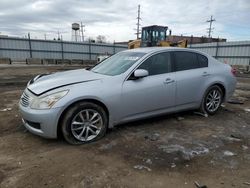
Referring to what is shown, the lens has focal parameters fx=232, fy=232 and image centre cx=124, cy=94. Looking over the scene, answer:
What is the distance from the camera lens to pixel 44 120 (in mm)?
3688

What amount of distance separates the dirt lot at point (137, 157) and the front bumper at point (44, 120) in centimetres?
26

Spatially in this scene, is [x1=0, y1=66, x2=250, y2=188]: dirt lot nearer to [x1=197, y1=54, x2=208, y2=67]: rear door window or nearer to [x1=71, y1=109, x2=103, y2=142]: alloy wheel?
[x1=71, y1=109, x2=103, y2=142]: alloy wheel

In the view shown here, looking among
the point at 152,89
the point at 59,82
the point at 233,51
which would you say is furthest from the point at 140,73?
the point at 233,51

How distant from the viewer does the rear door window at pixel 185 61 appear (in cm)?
504

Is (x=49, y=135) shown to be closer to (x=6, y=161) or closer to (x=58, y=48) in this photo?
(x=6, y=161)

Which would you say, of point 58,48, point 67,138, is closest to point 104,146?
point 67,138

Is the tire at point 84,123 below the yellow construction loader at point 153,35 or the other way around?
below

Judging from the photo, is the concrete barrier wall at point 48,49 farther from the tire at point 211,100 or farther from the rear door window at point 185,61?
the tire at point 211,100

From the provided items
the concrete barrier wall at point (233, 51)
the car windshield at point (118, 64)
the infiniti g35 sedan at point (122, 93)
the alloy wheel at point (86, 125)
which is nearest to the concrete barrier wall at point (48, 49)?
the concrete barrier wall at point (233, 51)

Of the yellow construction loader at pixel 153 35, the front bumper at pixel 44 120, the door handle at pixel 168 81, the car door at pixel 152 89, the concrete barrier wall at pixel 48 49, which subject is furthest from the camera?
the concrete barrier wall at pixel 48 49

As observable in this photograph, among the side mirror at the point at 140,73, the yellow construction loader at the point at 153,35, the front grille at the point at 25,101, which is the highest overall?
the yellow construction loader at the point at 153,35

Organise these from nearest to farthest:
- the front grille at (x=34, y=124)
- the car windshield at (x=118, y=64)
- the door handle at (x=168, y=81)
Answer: the front grille at (x=34, y=124), the car windshield at (x=118, y=64), the door handle at (x=168, y=81)

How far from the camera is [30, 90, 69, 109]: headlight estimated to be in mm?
3715

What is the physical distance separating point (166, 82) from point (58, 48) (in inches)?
A: 1223
